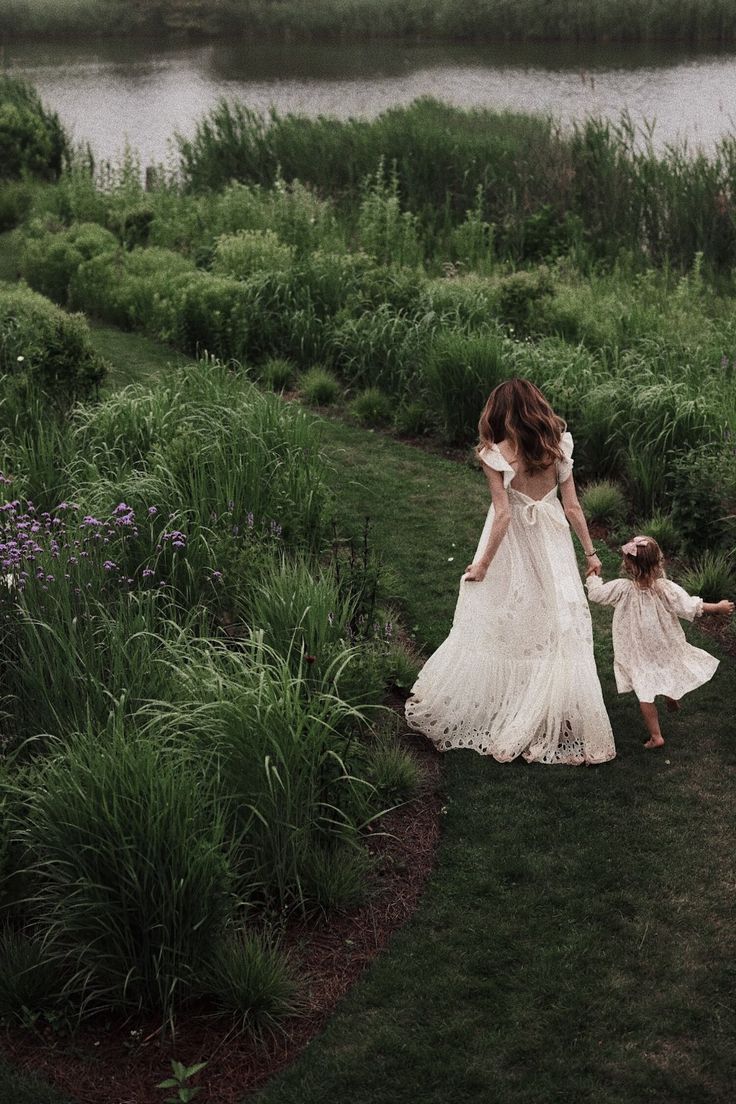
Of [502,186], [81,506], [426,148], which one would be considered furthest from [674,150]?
[81,506]

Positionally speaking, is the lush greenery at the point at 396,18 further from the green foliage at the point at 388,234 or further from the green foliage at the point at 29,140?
the green foliage at the point at 388,234

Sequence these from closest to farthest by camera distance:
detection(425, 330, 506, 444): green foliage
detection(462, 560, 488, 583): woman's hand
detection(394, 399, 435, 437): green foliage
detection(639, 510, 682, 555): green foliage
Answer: detection(462, 560, 488, 583): woman's hand
detection(639, 510, 682, 555): green foliage
detection(425, 330, 506, 444): green foliage
detection(394, 399, 435, 437): green foliage

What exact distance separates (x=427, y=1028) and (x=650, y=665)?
2.36 metres

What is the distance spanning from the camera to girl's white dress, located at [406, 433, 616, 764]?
6.09 m

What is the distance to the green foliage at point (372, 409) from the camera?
10646mm

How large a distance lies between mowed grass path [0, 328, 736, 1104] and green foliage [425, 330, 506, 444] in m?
3.74

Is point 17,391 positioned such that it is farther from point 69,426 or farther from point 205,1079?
point 205,1079

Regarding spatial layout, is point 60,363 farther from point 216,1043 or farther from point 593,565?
point 216,1043

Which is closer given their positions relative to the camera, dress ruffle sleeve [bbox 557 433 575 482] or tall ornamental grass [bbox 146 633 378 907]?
tall ornamental grass [bbox 146 633 378 907]

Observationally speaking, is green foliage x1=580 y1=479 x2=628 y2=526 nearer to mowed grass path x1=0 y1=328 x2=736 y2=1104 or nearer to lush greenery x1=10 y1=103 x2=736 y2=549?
lush greenery x1=10 y1=103 x2=736 y2=549

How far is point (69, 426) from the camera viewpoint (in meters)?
8.35

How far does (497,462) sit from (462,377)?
3907 mm

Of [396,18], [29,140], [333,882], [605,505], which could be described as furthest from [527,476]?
[396,18]

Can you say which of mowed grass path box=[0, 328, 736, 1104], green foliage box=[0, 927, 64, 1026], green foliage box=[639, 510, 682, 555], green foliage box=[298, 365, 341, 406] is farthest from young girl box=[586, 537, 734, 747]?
green foliage box=[298, 365, 341, 406]
